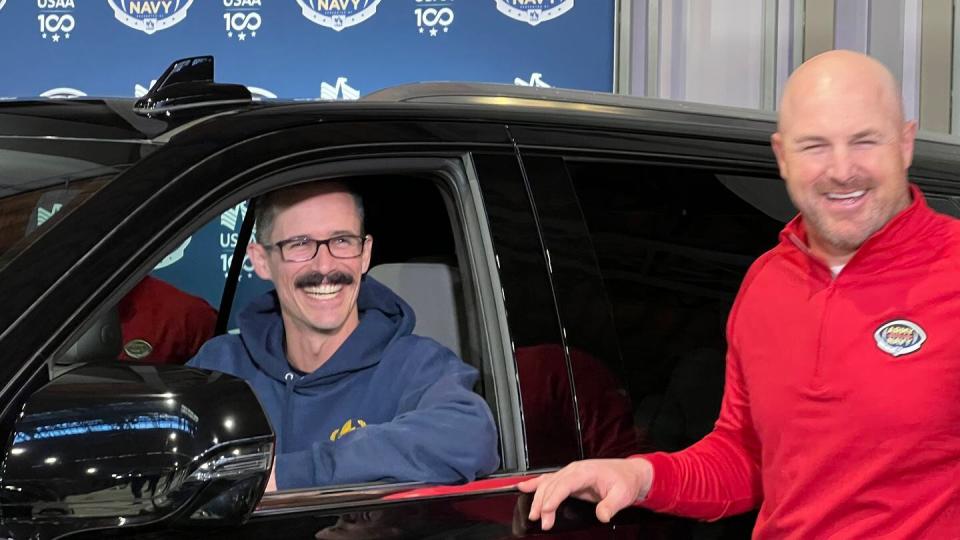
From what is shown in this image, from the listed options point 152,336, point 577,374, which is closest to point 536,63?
point 152,336

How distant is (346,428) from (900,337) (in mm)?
727

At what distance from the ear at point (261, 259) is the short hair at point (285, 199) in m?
0.02

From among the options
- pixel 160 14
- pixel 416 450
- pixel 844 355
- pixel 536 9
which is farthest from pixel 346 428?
pixel 160 14

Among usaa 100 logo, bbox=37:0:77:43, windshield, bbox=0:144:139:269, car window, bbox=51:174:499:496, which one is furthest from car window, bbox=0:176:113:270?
usaa 100 logo, bbox=37:0:77:43

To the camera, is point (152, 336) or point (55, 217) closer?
point (55, 217)

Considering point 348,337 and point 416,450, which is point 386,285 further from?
point 416,450

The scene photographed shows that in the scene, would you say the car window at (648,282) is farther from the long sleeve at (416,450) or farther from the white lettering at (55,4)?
the white lettering at (55,4)

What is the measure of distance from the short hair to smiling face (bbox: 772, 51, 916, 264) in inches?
23.4

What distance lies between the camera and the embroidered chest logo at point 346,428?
1.68m

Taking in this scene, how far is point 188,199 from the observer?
1.40 m

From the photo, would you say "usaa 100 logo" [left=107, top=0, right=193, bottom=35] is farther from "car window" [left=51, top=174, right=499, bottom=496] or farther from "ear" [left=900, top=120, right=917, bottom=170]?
"ear" [left=900, top=120, right=917, bottom=170]

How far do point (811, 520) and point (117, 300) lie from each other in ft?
2.83

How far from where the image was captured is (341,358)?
1742mm

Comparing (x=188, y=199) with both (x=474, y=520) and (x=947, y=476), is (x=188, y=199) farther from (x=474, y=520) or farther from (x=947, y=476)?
(x=947, y=476)
